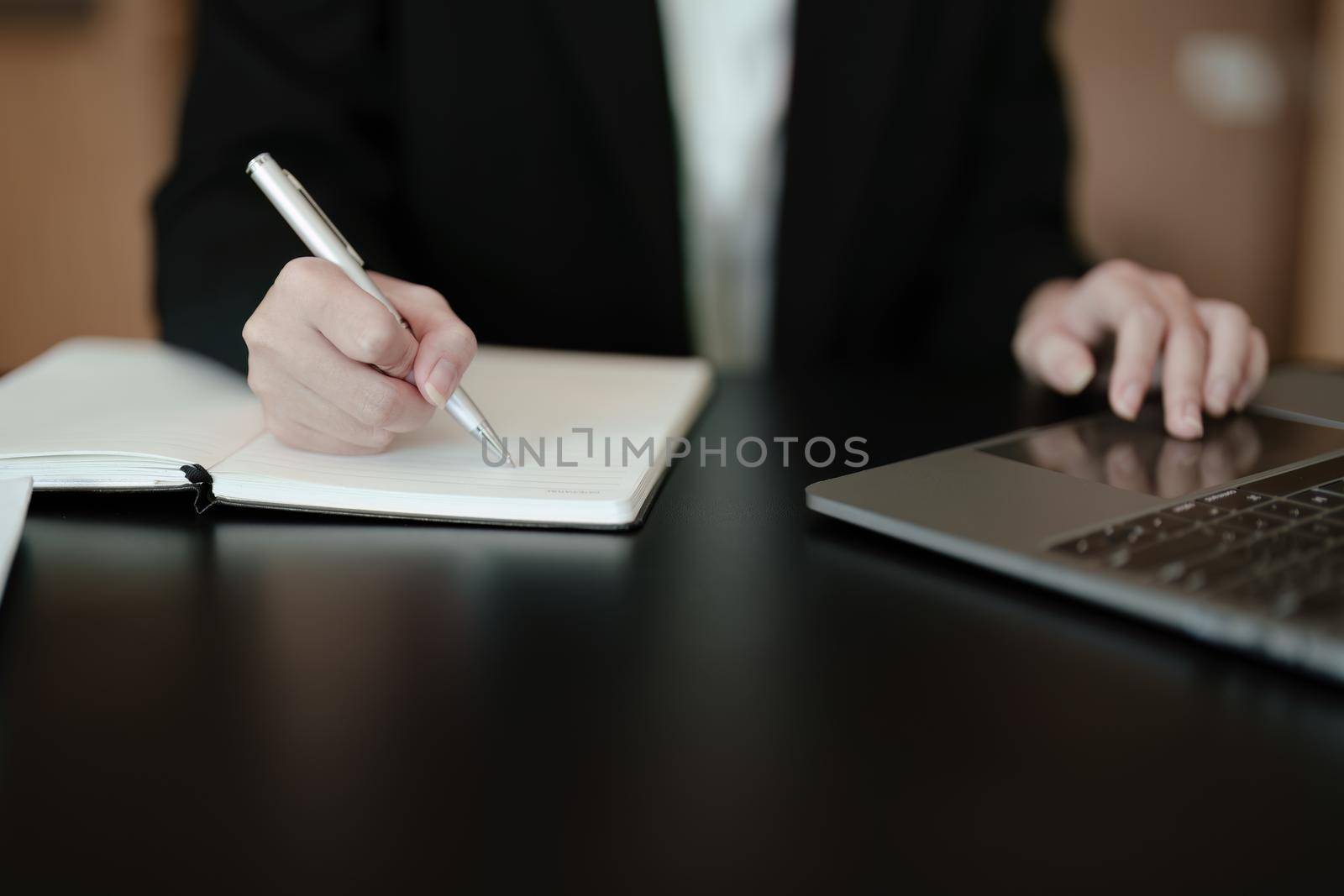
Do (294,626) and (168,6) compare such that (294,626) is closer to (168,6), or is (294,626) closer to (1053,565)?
(1053,565)

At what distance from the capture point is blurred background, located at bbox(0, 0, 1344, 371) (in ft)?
8.47

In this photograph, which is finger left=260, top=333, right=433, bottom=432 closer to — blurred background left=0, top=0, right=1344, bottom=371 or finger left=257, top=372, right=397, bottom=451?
finger left=257, top=372, right=397, bottom=451

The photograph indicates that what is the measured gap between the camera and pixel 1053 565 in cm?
42

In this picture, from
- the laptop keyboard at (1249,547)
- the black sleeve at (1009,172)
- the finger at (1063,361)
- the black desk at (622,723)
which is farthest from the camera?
the black sleeve at (1009,172)

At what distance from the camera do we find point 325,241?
1.94ft

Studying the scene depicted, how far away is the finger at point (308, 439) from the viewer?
1.87 feet

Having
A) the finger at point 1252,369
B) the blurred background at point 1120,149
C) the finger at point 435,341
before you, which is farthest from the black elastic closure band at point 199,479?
the blurred background at point 1120,149

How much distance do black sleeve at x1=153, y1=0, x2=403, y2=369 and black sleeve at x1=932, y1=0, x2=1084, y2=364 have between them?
59 cm

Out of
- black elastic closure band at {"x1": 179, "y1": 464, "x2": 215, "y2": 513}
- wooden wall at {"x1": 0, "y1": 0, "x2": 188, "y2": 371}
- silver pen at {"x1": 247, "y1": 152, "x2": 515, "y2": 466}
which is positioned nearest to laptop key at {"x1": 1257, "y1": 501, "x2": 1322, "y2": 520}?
silver pen at {"x1": 247, "y1": 152, "x2": 515, "y2": 466}

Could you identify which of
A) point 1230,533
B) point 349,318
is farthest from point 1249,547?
point 349,318

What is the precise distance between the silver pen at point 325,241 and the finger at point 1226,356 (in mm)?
453

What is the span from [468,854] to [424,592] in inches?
7.3

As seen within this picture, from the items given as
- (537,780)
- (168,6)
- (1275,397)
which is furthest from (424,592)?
(168,6)

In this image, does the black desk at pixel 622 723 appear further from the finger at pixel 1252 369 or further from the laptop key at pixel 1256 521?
the finger at pixel 1252 369
